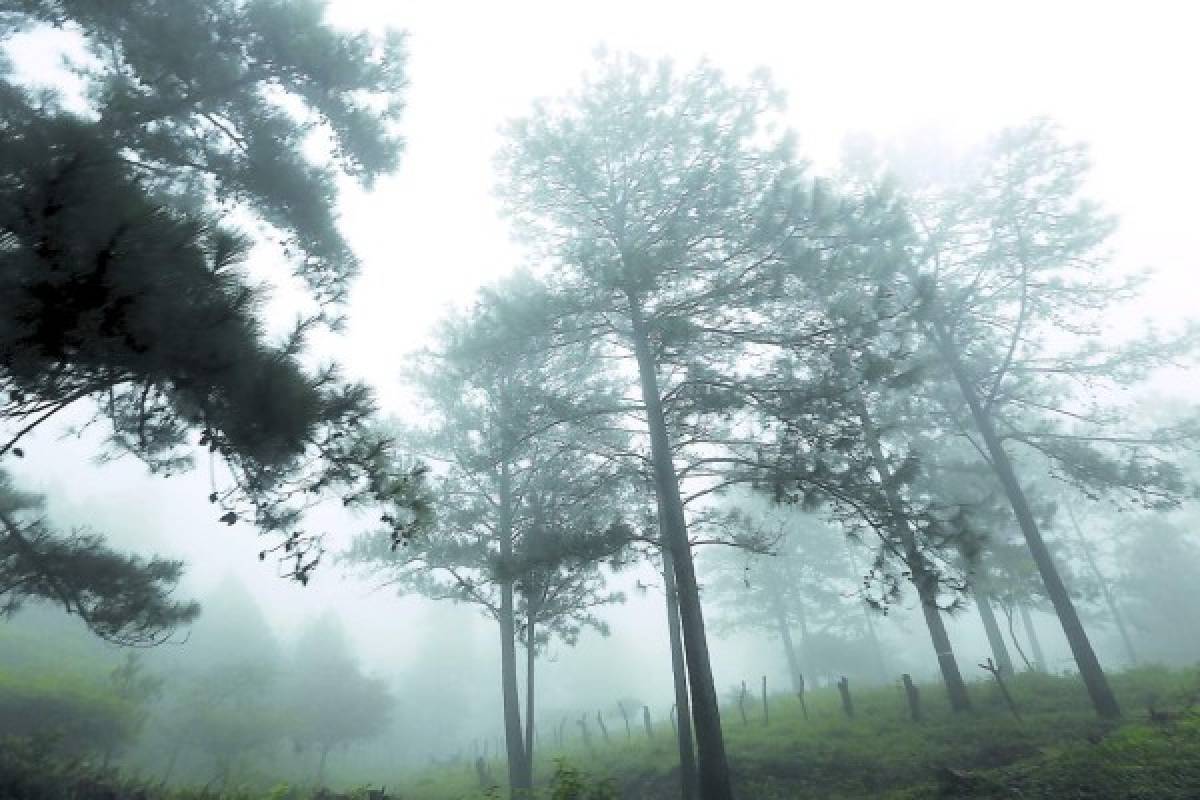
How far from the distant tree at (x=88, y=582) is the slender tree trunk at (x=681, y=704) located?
7449 millimetres

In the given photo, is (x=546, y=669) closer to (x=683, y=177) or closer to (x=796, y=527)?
(x=796, y=527)

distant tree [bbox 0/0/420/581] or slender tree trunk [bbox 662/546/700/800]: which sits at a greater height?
distant tree [bbox 0/0/420/581]

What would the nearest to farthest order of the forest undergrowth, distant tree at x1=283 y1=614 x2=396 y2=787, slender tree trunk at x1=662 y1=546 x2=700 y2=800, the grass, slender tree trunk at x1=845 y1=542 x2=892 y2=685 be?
→ the grass, the forest undergrowth, slender tree trunk at x1=662 y1=546 x2=700 y2=800, slender tree trunk at x1=845 y1=542 x2=892 y2=685, distant tree at x1=283 y1=614 x2=396 y2=787

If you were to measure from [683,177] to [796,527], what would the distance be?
23.6 m

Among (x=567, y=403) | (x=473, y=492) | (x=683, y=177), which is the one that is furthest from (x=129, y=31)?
(x=473, y=492)

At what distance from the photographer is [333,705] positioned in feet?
99.7

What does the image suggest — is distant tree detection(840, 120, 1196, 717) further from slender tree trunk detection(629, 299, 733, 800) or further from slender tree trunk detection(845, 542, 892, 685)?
slender tree trunk detection(845, 542, 892, 685)

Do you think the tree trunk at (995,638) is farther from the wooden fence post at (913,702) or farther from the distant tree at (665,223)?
the distant tree at (665,223)

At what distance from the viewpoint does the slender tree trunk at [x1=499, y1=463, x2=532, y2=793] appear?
13523 mm

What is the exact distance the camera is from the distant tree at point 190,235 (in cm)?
299

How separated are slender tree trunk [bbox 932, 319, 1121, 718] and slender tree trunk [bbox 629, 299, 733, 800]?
744cm

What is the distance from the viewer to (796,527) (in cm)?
2952

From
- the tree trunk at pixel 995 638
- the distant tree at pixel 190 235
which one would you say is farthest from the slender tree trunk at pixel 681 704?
the tree trunk at pixel 995 638

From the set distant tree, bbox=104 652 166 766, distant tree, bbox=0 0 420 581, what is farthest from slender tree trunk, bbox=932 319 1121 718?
distant tree, bbox=104 652 166 766
